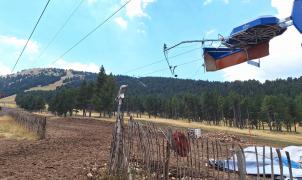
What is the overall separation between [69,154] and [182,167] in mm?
10672

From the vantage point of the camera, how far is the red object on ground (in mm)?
10633

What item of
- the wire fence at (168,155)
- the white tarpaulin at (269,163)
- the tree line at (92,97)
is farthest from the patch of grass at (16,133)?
the tree line at (92,97)

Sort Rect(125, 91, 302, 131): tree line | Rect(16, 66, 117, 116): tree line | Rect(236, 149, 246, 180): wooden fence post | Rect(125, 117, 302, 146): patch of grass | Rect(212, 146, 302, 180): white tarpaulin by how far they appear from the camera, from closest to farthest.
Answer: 1. Rect(236, 149, 246, 180): wooden fence post
2. Rect(212, 146, 302, 180): white tarpaulin
3. Rect(125, 117, 302, 146): patch of grass
4. Rect(16, 66, 117, 116): tree line
5. Rect(125, 91, 302, 131): tree line

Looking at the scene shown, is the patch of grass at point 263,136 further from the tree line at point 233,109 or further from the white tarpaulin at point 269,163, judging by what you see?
the white tarpaulin at point 269,163

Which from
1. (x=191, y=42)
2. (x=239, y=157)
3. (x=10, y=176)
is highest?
(x=191, y=42)

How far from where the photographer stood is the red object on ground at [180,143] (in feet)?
34.9

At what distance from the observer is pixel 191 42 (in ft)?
31.1

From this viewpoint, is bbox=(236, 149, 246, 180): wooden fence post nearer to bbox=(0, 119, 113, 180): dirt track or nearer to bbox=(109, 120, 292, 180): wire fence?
bbox=(109, 120, 292, 180): wire fence

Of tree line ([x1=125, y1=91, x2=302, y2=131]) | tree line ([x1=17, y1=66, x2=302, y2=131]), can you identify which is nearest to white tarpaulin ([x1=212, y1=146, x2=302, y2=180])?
tree line ([x1=17, y1=66, x2=302, y2=131])

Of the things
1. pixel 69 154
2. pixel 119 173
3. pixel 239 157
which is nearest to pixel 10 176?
pixel 119 173

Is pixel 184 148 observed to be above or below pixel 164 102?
below

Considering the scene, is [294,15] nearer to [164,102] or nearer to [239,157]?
[239,157]

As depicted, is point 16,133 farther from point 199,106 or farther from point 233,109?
point 199,106

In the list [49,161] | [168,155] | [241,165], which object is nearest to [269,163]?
[168,155]
